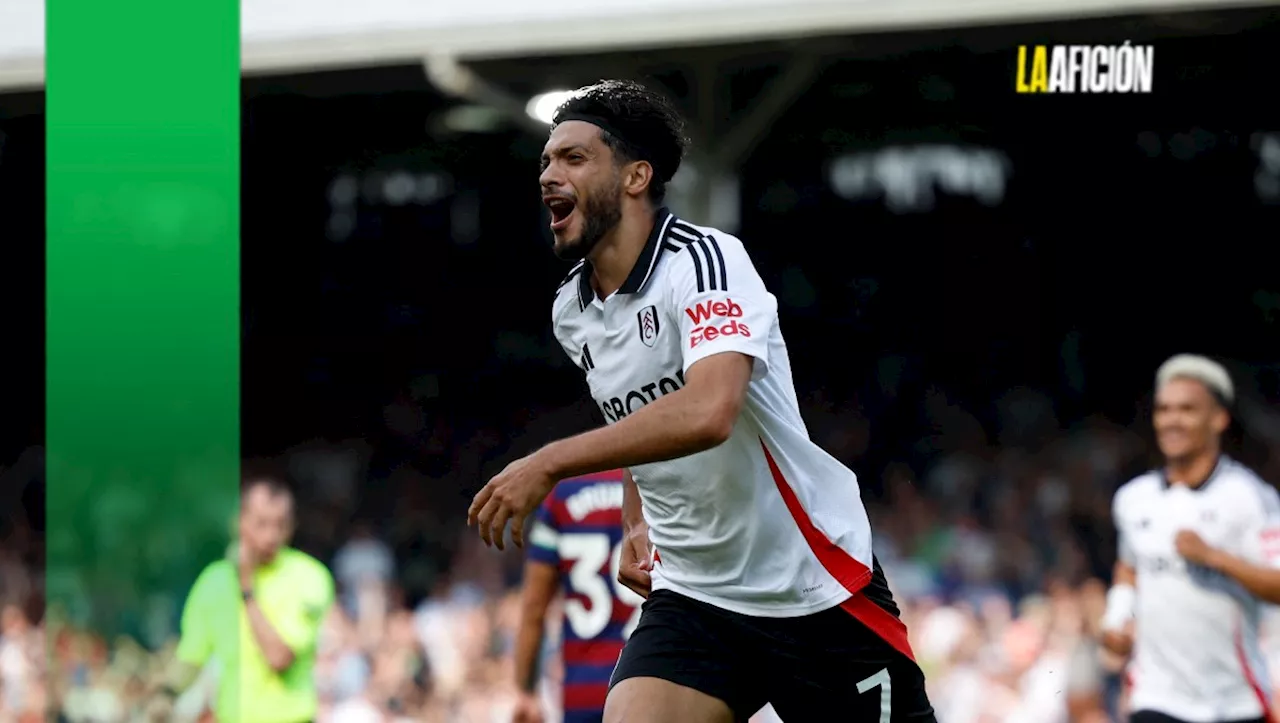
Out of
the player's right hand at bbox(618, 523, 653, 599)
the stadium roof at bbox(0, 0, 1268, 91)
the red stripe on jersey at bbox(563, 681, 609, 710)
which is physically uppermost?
the stadium roof at bbox(0, 0, 1268, 91)

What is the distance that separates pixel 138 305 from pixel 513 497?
5.65 meters

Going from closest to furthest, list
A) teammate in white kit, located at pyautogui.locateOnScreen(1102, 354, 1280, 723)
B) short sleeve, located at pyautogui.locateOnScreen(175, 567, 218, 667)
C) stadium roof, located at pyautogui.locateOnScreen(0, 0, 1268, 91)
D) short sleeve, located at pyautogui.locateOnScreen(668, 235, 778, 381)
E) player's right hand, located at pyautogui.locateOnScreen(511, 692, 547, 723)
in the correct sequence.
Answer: short sleeve, located at pyautogui.locateOnScreen(668, 235, 778, 381)
player's right hand, located at pyautogui.locateOnScreen(511, 692, 547, 723)
teammate in white kit, located at pyautogui.locateOnScreen(1102, 354, 1280, 723)
stadium roof, located at pyautogui.locateOnScreen(0, 0, 1268, 91)
short sleeve, located at pyautogui.locateOnScreen(175, 567, 218, 667)

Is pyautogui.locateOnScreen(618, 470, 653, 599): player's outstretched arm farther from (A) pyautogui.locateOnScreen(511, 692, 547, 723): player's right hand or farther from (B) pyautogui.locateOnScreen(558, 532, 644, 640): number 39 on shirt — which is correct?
(A) pyautogui.locateOnScreen(511, 692, 547, 723): player's right hand

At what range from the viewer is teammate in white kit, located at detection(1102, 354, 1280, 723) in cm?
600

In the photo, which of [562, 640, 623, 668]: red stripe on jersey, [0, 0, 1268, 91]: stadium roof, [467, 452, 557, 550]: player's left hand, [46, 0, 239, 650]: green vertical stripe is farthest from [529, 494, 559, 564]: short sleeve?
[46, 0, 239, 650]: green vertical stripe

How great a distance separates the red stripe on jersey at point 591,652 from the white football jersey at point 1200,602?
2003 millimetres

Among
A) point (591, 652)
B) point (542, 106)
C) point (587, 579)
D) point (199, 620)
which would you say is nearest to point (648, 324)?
point (587, 579)

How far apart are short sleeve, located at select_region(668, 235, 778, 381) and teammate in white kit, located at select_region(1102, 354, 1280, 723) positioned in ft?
10.6

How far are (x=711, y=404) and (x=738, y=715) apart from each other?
91cm

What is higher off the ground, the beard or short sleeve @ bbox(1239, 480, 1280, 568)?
the beard

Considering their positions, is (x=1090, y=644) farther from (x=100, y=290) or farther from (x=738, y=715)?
(x=100, y=290)

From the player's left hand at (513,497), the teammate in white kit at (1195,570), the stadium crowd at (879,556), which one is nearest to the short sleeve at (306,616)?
the stadium crowd at (879,556)

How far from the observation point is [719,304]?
130 inches

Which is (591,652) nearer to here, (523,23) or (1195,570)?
(1195,570)
